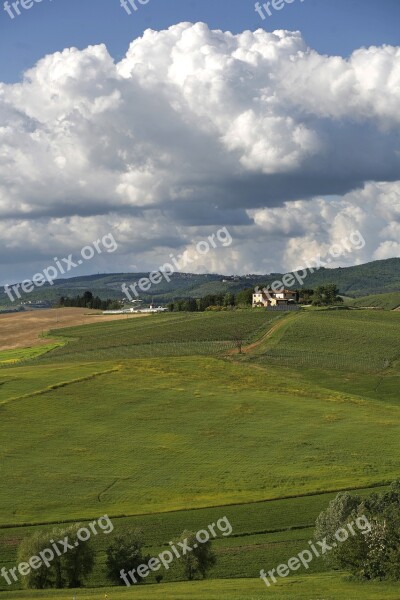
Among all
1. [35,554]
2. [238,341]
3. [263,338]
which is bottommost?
[35,554]

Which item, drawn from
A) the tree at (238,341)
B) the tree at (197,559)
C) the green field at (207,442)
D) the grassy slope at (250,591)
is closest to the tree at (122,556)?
the green field at (207,442)

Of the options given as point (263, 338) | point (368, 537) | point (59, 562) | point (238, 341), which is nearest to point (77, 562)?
point (59, 562)

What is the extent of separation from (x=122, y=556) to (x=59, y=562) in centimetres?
423

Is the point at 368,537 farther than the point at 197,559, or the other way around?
the point at 197,559

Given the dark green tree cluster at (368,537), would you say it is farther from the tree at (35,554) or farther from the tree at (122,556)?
the tree at (35,554)

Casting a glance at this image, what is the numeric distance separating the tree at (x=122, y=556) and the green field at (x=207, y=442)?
125 centimetres

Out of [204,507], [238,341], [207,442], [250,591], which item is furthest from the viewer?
[238,341]

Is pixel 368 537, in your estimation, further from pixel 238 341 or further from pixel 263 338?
pixel 263 338

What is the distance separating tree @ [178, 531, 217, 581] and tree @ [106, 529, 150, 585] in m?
3.19

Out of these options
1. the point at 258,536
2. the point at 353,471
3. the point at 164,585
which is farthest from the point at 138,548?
the point at 353,471

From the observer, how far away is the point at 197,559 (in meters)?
52.6

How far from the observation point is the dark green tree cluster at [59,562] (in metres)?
51.6

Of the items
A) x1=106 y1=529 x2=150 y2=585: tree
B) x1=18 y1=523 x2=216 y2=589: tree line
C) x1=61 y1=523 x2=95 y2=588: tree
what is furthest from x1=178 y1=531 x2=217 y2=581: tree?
x1=61 y1=523 x2=95 y2=588: tree

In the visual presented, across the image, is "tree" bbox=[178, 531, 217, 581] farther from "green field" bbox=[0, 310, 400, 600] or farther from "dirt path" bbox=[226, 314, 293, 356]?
"dirt path" bbox=[226, 314, 293, 356]
